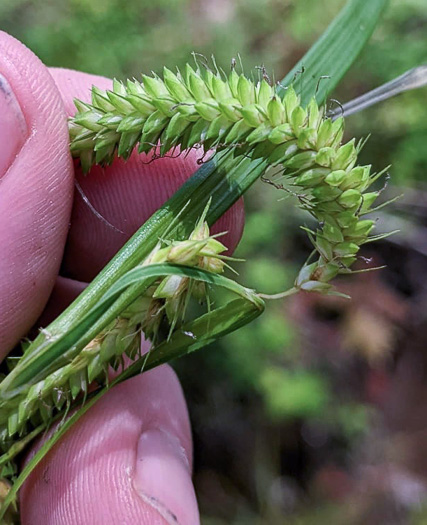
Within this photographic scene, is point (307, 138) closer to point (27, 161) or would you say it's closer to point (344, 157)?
point (344, 157)

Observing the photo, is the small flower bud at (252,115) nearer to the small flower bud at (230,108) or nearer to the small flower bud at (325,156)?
the small flower bud at (230,108)

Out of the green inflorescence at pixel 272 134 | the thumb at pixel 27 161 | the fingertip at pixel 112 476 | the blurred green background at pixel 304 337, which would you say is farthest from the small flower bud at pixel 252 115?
the blurred green background at pixel 304 337

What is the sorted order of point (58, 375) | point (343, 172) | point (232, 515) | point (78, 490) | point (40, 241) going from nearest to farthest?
point (343, 172), point (58, 375), point (40, 241), point (78, 490), point (232, 515)

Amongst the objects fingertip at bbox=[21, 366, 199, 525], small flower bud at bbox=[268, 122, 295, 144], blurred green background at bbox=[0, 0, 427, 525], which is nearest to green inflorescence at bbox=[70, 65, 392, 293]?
small flower bud at bbox=[268, 122, 295, 144]

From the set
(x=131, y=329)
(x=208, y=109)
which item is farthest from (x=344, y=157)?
(x=131, y=329)

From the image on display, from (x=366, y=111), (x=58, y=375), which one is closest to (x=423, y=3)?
(x=366, y=111)

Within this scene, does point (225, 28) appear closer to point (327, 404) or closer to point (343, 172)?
point (327, 404)
